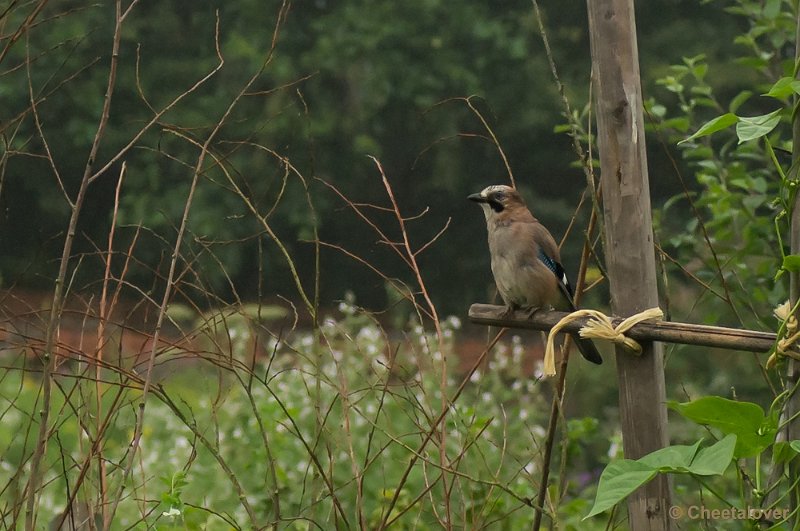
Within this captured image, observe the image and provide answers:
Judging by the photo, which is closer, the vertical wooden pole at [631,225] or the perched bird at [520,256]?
the vertical wooden pole at [631,225]

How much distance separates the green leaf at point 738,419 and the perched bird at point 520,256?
148 cm

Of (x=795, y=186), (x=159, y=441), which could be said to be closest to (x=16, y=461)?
(x=159, y=441)

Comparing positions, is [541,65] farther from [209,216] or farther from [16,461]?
[16,461]

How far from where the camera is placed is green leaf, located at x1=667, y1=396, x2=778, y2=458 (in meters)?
1.70

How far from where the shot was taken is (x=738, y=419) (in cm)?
173

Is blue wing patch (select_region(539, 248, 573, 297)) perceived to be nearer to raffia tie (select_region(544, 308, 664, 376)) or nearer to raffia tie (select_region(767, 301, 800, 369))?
raffia tie (select_region(544, 308, 664, 376))

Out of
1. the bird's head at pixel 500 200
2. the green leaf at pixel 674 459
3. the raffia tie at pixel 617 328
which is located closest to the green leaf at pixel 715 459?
the green leaf at pixel 674 459

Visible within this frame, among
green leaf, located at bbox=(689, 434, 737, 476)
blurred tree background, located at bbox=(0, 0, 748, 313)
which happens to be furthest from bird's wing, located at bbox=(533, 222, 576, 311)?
blurred tree background, located at bbox=(0, 0, 748, 313)

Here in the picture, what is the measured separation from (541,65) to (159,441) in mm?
5646

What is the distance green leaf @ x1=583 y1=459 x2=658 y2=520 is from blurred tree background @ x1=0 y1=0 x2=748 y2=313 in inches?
338

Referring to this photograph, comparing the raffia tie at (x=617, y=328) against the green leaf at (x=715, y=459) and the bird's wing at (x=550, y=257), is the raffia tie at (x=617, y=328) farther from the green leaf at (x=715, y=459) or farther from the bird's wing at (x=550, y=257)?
the bird's wing at (x=550, y=257)

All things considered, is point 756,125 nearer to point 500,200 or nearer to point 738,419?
point 738,419

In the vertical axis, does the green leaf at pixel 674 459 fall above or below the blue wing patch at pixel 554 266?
below

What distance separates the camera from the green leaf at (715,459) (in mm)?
1645
